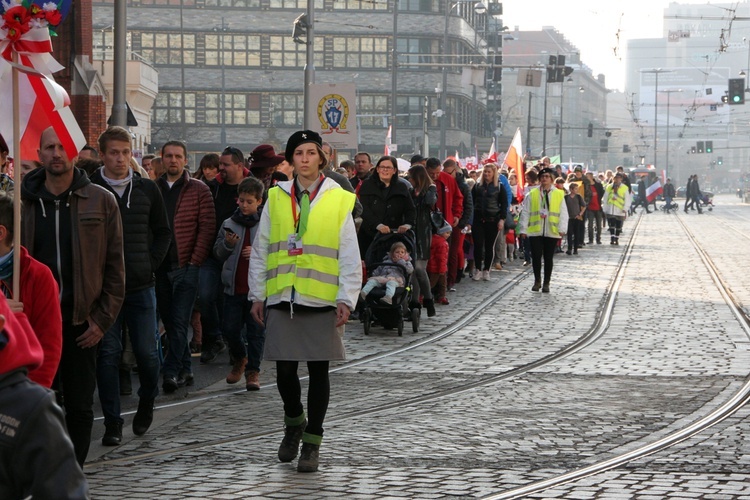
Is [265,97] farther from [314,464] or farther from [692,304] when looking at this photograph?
[314,464]

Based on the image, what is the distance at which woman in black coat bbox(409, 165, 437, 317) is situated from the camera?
51.5ft

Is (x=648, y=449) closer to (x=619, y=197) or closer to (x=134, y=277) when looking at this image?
(x=134, y=277)

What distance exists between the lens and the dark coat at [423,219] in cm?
1595

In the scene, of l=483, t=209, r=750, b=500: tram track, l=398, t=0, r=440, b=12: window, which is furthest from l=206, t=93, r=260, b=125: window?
l=483, t=209, r=750, b=500: tram track


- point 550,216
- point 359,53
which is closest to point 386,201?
point 550,216

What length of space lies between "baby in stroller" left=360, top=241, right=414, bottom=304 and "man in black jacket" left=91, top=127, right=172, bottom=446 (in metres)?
5.77

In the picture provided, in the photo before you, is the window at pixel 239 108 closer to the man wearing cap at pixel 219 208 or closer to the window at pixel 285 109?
the window at pixel 285 109

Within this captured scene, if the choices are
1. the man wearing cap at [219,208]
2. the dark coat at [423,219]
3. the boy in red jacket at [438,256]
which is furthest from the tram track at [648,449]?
the boy in red jacket at [438,256]

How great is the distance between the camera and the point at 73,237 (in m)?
7.30

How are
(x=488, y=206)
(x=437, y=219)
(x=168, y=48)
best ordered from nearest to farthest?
(x=437, y=219)
(x=488, y=206)
(x=168, y=48)

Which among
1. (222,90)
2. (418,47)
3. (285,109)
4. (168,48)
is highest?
(418,47)

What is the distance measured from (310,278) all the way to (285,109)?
74.7 m

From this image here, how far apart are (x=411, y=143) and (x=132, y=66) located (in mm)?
39761

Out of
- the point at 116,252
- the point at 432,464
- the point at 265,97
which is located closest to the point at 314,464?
the point at 432,464
